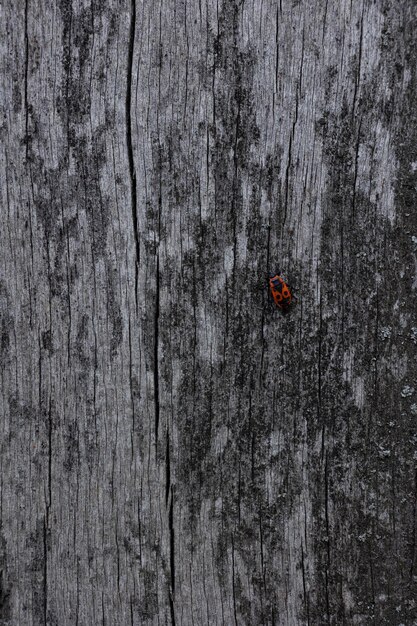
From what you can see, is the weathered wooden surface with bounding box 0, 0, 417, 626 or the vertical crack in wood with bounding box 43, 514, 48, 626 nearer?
the weathered wooden surface with bounding box 0, 0, 417, 626

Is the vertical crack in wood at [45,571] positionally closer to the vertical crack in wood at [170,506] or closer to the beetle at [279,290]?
the vertical crack in wood at [170,506]

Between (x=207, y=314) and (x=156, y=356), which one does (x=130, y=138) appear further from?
(x=156, y=356)

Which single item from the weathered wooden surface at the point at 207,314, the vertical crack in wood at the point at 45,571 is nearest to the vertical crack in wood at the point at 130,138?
the weathered wooden surface at the point at 207,314

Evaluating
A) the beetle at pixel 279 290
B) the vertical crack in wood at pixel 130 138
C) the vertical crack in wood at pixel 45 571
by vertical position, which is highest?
the vertical crack in wood at pixel 130 138

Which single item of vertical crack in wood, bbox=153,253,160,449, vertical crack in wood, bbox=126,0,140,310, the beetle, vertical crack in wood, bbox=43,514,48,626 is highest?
vertical crack in wood, bbox=126,0,140,310

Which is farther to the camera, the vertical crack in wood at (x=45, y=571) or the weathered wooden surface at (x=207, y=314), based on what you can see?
the vertical crack in wood at (x=45, y=571)

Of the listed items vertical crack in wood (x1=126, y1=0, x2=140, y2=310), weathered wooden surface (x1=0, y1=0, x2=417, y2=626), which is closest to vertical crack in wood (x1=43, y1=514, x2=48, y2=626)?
weathered wooden surface (x1=0, y1=0, x2=417, y2=626)

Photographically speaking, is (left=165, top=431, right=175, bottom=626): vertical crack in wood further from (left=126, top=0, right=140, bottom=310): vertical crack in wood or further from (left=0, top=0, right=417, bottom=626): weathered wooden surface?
(left=126, top=0, right=140, bottom=310): vertical crack in wood

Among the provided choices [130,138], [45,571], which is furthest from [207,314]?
[45,571]

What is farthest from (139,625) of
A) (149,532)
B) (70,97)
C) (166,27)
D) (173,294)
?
(166,27)
